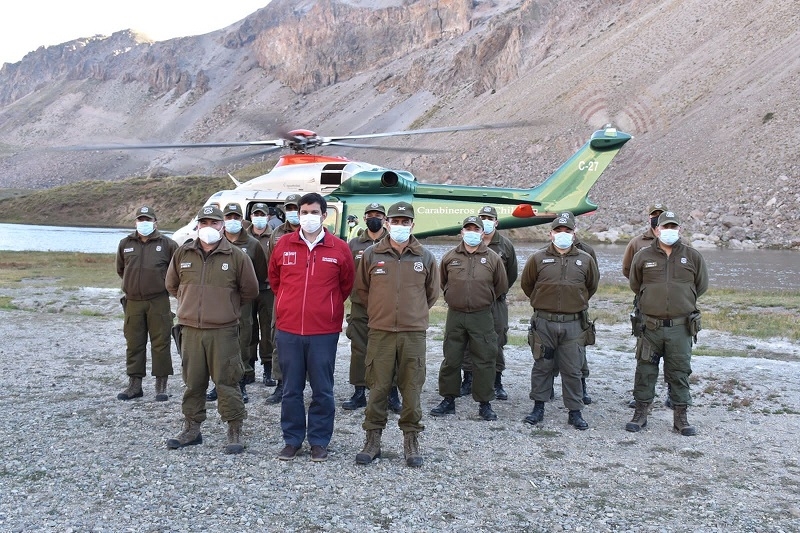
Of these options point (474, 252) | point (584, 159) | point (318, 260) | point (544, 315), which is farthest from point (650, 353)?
point (584, 159)

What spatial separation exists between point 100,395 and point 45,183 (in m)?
159

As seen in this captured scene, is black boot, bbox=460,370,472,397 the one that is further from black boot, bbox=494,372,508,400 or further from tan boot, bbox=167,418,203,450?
tan boot, bbox=167,418,203,450

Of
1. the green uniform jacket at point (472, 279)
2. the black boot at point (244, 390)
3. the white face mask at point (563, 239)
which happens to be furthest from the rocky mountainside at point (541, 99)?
the white face mask at point (563, 239)

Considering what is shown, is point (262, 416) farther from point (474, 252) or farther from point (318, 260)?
point (474, 252)

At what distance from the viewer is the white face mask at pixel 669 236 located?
682 centimetres

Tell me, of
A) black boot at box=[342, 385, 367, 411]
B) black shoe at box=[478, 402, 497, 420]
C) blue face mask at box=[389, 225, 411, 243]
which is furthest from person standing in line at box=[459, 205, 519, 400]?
blue face mask at box=[389, 225, 411, 243]

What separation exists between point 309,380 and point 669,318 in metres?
3.60

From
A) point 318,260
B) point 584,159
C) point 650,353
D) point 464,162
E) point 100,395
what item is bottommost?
point 100,395

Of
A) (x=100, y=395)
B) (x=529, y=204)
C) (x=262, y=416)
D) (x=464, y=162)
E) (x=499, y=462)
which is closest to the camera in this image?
(x=499, y=462)

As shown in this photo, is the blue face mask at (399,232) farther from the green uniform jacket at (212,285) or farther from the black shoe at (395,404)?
the black shoe at (395,404)

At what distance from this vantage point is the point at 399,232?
5.77m

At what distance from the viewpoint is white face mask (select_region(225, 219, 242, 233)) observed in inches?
302

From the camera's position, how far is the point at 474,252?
7117mm

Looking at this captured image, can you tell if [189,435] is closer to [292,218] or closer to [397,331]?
[397,331]
